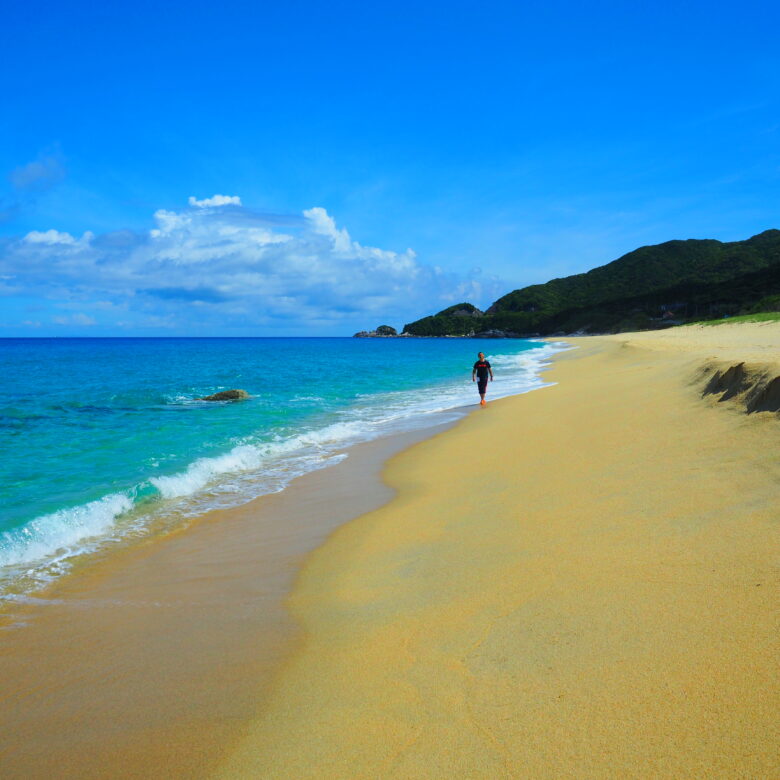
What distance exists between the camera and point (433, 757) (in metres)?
2.44

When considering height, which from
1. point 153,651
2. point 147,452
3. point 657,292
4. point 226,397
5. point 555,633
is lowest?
point 153,651

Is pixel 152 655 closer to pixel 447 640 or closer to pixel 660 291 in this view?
pixel 447 640

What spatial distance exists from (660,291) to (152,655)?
133m

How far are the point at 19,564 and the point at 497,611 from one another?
564 cm

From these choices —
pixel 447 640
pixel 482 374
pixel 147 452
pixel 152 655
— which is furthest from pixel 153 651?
pixel 482 374

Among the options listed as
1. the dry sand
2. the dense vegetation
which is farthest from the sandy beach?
the dense vegetation

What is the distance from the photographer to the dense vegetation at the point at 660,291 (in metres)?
87.0

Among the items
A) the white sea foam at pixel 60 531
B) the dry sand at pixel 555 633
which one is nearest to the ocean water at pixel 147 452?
the white sea foam at pixel 60 531

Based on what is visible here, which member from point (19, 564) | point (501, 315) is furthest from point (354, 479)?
point (501, 315)

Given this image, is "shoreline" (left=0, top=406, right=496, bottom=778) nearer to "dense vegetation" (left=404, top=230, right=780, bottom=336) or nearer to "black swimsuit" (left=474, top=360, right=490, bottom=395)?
"black swimsuit" (left=474, top=360, right=490, bottom=395)

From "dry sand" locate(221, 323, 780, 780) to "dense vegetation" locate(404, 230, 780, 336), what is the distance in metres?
68.5

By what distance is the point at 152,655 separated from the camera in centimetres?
385

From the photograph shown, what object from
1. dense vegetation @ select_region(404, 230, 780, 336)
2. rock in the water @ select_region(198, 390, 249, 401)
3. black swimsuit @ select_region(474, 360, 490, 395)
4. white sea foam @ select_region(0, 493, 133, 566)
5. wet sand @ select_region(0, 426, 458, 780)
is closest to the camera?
wet sand @ select_region(0, 426, 458, 780)

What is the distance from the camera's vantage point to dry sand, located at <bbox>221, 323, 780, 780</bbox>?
236 cm
